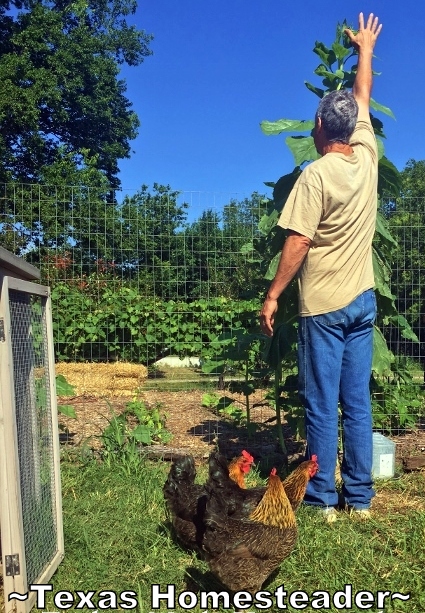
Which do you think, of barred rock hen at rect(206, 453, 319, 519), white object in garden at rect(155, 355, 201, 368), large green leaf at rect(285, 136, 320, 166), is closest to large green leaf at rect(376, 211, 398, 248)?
large green leaf at rect(285, 136, 320, 166)

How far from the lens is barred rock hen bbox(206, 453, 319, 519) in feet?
10.0

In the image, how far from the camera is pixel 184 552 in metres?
3.13

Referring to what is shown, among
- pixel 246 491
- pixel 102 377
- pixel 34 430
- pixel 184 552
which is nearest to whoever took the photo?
pixel 34 430

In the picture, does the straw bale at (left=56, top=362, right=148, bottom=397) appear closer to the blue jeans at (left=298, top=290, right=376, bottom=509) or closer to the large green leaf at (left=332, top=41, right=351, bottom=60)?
the blue jeans at (left=298, top=290, right=376, bottom=509)

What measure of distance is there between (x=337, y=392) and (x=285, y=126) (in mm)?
1835

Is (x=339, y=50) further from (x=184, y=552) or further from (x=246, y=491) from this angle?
(x=184, y=552)

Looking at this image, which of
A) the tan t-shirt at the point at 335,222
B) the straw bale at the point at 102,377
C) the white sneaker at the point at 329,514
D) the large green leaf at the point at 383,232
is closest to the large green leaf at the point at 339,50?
the tan t-shirt at the point at 335,222

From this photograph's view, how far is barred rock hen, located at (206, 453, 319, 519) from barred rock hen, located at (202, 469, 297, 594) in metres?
0.21

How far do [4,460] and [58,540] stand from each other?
82 cm

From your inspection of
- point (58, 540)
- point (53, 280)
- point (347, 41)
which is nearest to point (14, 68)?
point (53, 280)

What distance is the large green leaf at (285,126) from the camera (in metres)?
4.06

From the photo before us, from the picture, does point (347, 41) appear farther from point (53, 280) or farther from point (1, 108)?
point (1, 108)

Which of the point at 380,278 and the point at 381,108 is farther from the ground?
the point at 381,108

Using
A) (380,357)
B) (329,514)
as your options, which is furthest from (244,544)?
(380,357)
